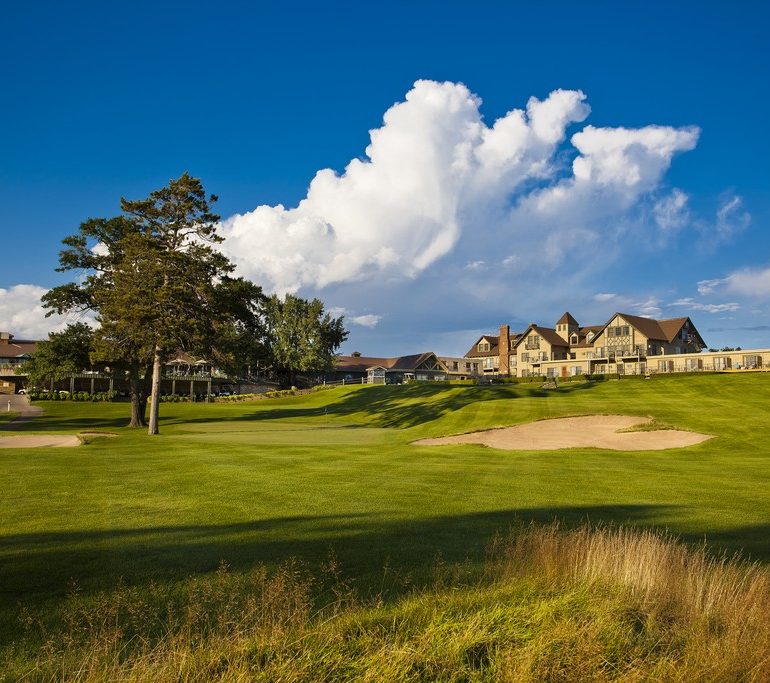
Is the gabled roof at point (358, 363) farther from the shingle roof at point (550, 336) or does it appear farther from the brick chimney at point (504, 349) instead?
the shingle roof at point (550, 336)

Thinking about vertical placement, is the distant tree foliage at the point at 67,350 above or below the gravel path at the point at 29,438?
above

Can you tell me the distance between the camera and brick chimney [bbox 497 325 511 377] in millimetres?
115456

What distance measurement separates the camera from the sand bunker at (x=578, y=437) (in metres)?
29.3

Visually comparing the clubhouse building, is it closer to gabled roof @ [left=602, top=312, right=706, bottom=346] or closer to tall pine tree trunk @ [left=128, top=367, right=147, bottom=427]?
gabled roof @ [left=602, top=312, right=706, bottom=346]

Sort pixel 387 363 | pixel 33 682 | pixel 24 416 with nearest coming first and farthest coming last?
1. pixel 33 682
2. pixel 24 416
3. pixel 387 363

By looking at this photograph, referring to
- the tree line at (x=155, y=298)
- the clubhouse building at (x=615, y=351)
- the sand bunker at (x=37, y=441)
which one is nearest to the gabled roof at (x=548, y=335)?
the clubhouse building at (x=615, y=351)

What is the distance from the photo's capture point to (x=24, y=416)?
5594 cm

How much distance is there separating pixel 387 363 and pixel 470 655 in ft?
421

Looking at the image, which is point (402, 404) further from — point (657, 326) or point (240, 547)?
point (657, 326)

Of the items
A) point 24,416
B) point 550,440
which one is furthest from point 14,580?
point 24,416

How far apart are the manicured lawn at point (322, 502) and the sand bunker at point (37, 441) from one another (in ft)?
8.81

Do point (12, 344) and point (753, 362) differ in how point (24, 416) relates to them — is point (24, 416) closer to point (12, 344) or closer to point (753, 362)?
point (12, 344)

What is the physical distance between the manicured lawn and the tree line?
31.2 feet

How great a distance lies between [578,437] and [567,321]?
81.1m
